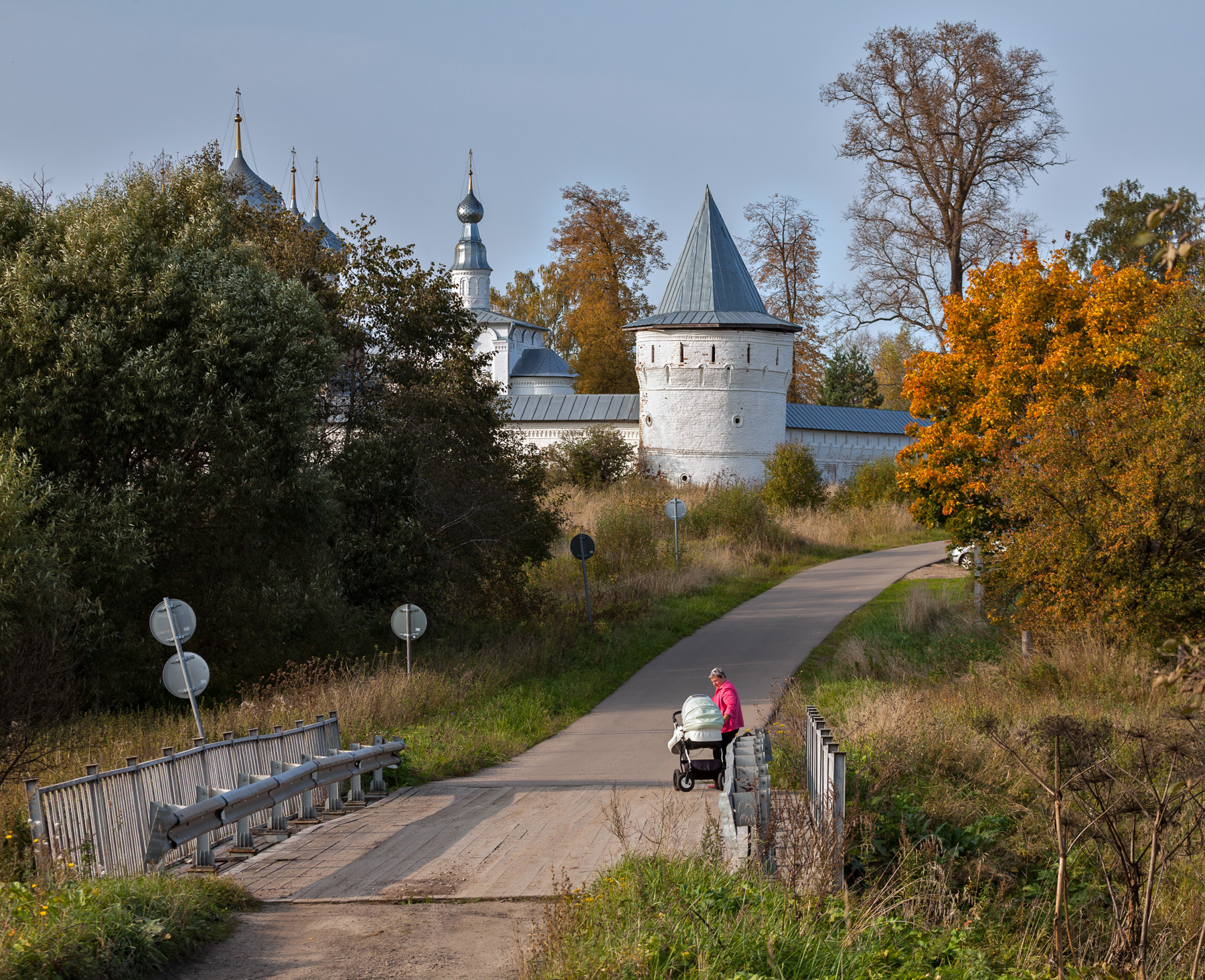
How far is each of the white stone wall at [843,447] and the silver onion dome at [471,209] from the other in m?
35.8

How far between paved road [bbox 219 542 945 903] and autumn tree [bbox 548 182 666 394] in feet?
144

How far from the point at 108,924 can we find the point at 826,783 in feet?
14.8

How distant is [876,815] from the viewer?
30.7 ft

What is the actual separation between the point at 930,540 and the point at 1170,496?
26657 millimetres

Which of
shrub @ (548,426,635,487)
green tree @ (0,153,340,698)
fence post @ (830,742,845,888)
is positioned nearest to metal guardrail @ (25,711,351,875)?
fence post @ (830,742,845,888)

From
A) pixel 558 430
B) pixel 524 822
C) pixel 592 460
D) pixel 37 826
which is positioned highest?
pixel 558 430

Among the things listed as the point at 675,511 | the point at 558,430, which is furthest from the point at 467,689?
the point at 558,430

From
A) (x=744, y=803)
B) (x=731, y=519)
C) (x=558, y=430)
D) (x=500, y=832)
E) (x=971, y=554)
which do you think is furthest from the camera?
(x=558, y=430)

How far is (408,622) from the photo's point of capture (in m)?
15.4

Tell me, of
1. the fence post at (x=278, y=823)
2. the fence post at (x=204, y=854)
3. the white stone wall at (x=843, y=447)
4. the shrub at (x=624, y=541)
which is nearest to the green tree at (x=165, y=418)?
the fence post at (x=278, y=823)

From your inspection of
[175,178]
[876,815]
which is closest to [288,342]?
[175,178]

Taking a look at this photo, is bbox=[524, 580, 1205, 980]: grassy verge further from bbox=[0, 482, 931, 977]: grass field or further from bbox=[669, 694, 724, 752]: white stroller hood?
bbox=[0, 482, 931, 977]: grass field

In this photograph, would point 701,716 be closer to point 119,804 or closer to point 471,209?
point 119,804

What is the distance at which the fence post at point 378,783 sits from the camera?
1092 cm
